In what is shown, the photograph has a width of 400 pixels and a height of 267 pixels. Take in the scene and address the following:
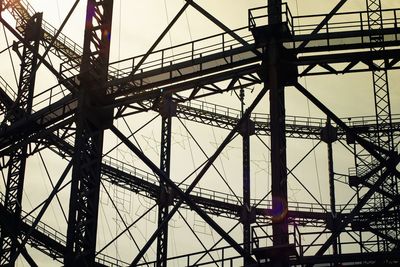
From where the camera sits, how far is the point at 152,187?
156ft

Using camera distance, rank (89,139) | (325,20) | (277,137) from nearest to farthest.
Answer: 1. (277,137)
2. (325,20)
3. (89,139)

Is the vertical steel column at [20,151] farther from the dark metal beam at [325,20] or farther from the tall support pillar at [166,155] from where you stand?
the dark metal beam at [325,20]

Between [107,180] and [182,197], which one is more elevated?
[107,180]

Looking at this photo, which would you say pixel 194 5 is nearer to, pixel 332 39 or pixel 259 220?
pixel 332 39

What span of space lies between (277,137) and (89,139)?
27.6 feet

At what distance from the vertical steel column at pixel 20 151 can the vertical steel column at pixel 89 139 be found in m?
7.25

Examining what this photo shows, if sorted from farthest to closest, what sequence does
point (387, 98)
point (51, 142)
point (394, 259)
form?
point (387, 98)
point (51, 142)
point (394, 259)

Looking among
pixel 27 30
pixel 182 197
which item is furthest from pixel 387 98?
pixel 182 197

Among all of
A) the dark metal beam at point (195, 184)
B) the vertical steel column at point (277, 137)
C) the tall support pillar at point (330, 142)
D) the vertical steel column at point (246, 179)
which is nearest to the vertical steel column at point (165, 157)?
the vertical steel column at point (246, 179)

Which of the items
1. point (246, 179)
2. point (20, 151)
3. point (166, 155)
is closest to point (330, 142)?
point (246, 179)

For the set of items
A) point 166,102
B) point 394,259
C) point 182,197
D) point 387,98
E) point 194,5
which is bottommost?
point 394,259

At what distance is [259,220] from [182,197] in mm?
25809

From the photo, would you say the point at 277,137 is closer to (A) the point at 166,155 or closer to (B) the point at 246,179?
(A) the point at 166,155

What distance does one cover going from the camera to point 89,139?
29750 mm
